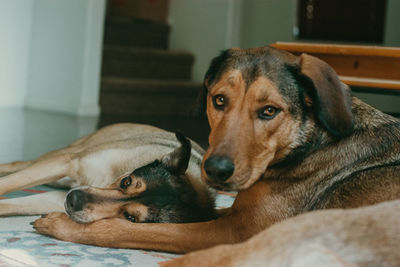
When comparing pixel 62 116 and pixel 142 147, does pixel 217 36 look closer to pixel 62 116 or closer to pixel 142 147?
pixel 62 116

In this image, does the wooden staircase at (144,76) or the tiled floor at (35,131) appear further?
the wooden staircase at (144,76)

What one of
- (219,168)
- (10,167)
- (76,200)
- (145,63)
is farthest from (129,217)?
(145,63)

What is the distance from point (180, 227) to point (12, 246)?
2.14 feet

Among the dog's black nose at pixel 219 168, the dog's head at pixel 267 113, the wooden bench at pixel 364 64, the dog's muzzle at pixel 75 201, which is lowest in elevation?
the dog's muzzle at pixel 75 201

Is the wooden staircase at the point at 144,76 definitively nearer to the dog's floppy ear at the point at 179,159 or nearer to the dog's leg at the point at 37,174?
the dog's leg at the point at 37,174

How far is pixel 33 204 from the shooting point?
105 inches

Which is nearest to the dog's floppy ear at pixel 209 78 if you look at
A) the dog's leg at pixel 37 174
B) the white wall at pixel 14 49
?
the dog's leg at pixel 37 174

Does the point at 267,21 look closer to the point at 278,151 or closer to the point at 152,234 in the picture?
the point at 278,151

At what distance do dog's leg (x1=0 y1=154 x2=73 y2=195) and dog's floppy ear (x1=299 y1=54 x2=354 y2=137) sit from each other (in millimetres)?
1435

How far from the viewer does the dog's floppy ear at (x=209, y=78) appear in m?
2.29

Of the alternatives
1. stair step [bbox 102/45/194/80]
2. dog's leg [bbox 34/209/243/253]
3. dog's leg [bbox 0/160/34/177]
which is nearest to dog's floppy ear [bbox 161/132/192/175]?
dog's leg [bbox 34/209/243/253]

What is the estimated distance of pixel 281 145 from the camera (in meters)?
2.10

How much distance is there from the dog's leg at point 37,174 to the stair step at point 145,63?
5.97m

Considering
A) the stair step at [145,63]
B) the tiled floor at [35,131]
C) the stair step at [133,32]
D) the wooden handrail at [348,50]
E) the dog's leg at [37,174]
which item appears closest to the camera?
the dog's leg at [37,174]
